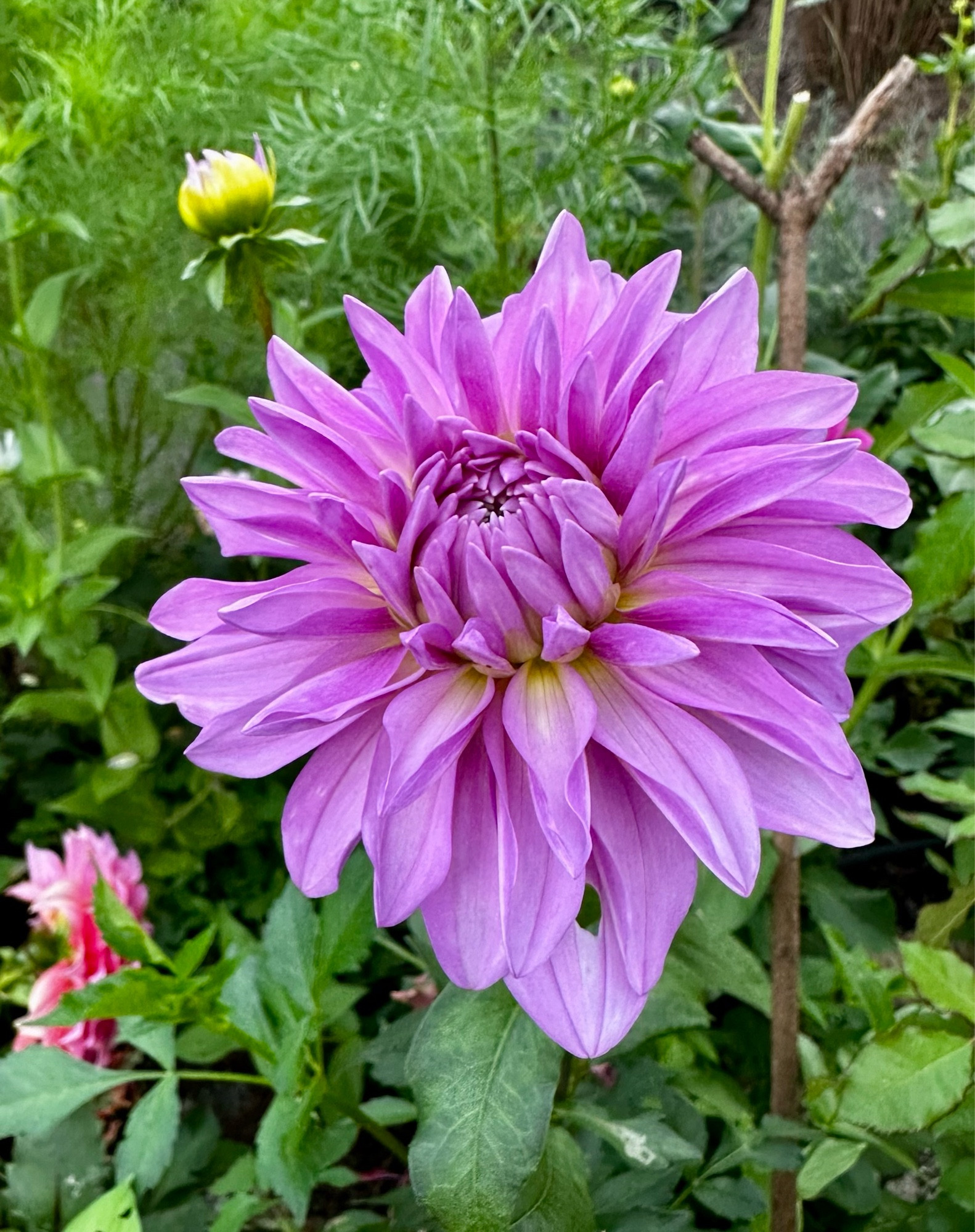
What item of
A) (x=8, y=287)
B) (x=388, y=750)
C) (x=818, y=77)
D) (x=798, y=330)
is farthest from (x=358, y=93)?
(x=818, y=77)

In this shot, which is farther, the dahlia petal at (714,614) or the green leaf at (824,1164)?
the green leaf at (824,1164)

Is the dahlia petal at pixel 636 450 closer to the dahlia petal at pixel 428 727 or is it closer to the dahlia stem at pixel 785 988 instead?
the dahlia petal at pixel 428 727

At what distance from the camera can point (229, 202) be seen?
0.47 meters

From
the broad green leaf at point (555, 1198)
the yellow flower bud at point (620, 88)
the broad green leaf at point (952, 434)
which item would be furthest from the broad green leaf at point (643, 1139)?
the yellow flower bud at point (620, 88)

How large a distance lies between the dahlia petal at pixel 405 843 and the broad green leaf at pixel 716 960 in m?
0.15

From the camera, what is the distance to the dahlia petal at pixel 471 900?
26 cm

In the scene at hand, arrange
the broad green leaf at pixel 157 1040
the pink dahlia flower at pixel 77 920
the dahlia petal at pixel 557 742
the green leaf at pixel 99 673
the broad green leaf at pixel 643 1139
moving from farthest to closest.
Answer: the green leaf at pixel 99 673 → the pink dahlia flower at pixel 77 920 → the broad green leaf at pixel 157 1040 → the broad green leaf at pixel 643 1139 → the dahlia petal at pixel 557 742

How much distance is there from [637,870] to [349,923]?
0.59 feet

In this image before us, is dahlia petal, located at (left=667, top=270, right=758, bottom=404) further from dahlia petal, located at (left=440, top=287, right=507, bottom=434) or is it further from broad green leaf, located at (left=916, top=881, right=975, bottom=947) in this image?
broad green leaf, located at (left=916, top=881, right=975, bottom=947)

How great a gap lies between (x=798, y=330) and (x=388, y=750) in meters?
0.33

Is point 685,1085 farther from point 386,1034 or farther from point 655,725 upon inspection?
point 655,725

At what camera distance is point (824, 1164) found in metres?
0.40

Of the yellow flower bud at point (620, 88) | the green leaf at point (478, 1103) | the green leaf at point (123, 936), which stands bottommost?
→ the green leaf at point (123, 936)

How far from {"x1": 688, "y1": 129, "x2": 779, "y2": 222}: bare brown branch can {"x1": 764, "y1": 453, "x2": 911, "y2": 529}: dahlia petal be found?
245 mm
